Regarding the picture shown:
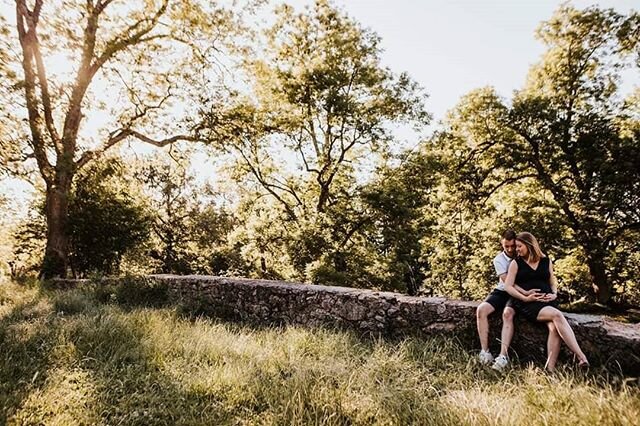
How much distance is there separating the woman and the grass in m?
0.59

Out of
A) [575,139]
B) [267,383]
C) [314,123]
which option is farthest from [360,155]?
[267,383]

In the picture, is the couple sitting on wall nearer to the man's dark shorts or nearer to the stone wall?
the man's dark shorts

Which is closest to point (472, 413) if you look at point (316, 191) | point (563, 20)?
point (316, 191)

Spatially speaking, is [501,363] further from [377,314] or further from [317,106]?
[317,106]

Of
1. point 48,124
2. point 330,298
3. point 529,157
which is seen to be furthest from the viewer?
point 529,157

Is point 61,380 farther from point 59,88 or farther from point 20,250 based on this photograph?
point 20,250

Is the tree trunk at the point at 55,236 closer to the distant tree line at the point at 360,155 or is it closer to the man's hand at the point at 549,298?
the distant tree line at the point at 360,155

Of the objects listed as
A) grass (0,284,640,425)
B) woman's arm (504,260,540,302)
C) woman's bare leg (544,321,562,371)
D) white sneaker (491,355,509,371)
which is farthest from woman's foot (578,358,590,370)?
woman's arm (504,260,540,302)

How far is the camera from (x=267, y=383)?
3773 millimetres

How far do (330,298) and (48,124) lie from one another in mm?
9801

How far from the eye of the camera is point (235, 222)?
26625 millimetres

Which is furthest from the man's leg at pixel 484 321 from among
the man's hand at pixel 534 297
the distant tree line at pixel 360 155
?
the distant tree line at pixel 360 155

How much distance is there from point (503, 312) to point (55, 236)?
1401 centimetres

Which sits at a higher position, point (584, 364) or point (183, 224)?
point (183, 224)
